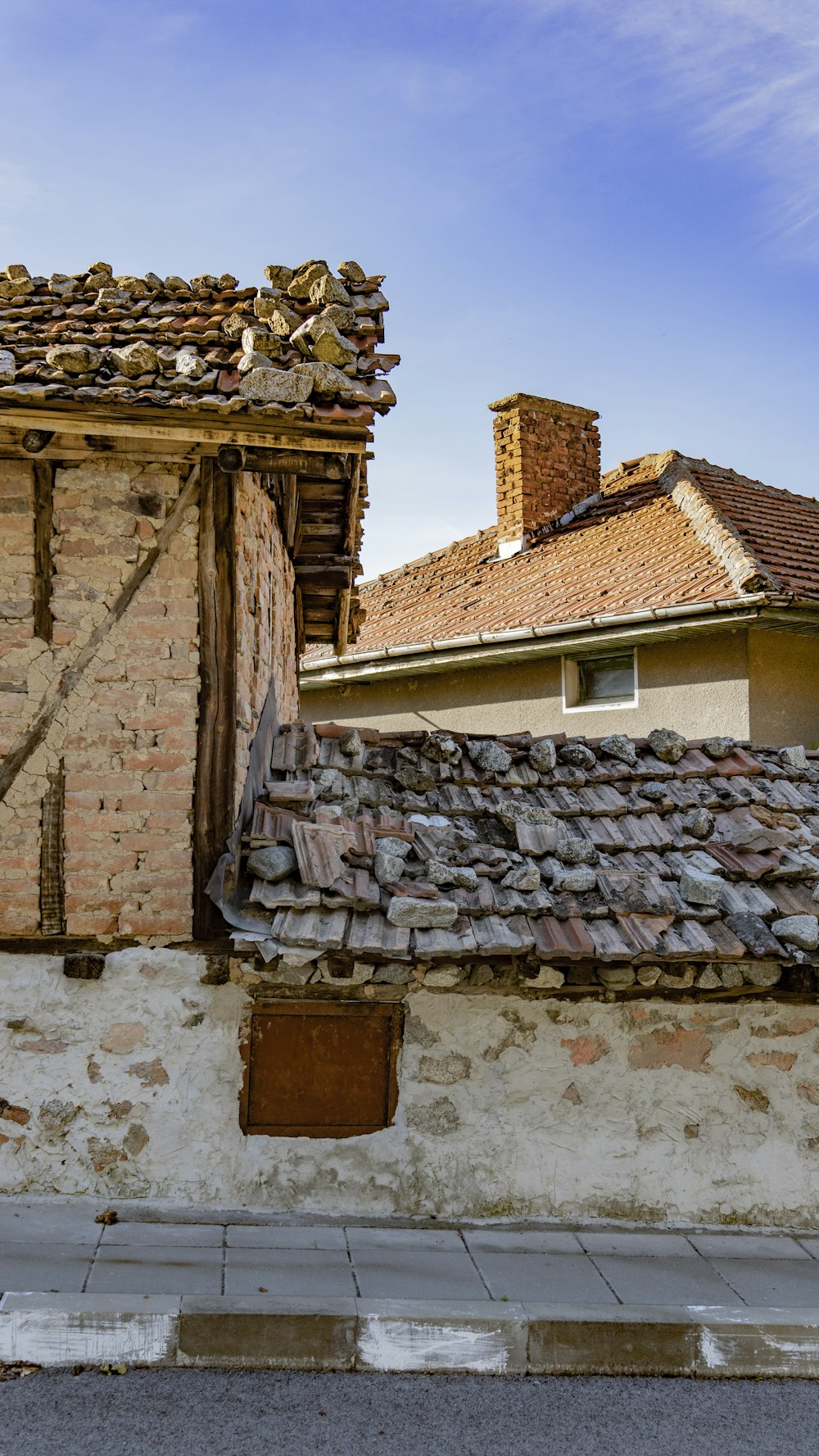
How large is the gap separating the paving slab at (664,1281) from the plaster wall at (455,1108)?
390 mm

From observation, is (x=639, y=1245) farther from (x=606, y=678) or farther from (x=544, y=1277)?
(x=606, y=678)

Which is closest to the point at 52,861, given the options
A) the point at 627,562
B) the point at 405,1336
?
the point at 405,1336

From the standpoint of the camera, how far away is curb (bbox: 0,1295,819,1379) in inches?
162

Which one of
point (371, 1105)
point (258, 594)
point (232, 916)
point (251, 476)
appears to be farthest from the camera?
point (258, 594)

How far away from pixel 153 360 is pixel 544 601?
259 inches

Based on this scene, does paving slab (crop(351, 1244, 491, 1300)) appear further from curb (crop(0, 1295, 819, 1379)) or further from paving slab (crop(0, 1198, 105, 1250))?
paving slab (crop(0, 1198, 105, 1250))

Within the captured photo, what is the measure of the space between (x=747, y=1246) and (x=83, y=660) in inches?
160

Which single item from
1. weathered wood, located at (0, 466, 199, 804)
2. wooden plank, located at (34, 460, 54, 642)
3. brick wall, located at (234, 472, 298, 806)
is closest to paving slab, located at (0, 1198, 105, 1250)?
weathered wood, located at (0, 466, 199, 804)

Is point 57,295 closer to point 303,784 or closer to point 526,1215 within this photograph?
point 303,784

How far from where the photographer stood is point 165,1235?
483cm

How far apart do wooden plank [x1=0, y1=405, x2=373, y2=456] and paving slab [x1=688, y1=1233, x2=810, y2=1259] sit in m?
3.94

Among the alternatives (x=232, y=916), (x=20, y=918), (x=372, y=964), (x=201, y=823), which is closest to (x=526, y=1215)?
(x=372, y=964)

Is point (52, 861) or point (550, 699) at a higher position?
point (550, 699)

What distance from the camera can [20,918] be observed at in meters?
5.10
